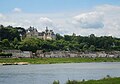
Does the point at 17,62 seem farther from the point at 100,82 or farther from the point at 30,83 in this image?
the point at 100,82

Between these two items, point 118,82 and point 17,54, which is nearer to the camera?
point 118,82

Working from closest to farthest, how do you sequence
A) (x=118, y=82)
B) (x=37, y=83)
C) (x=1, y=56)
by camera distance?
1. (x=118, y=82)
2. (x=37, y=83)
3. (x=1, y=56)

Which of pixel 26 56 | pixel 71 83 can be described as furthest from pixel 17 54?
pixel 71 83

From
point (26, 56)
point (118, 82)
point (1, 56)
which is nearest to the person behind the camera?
point (118, 82)

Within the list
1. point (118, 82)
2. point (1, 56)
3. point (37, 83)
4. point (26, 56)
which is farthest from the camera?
point (26, 56)

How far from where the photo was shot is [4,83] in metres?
69.0

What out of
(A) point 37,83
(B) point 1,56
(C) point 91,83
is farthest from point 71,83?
(B) point 1,56

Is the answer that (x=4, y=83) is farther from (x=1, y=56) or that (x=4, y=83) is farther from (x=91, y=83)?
(x=1, y=56)

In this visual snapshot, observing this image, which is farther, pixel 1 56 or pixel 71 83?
pixel 1 56

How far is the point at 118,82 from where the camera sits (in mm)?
55875

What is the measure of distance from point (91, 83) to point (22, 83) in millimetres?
15733

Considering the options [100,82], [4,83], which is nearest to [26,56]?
[4,83]

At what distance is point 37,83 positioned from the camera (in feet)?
224

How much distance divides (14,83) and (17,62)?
321 ft
